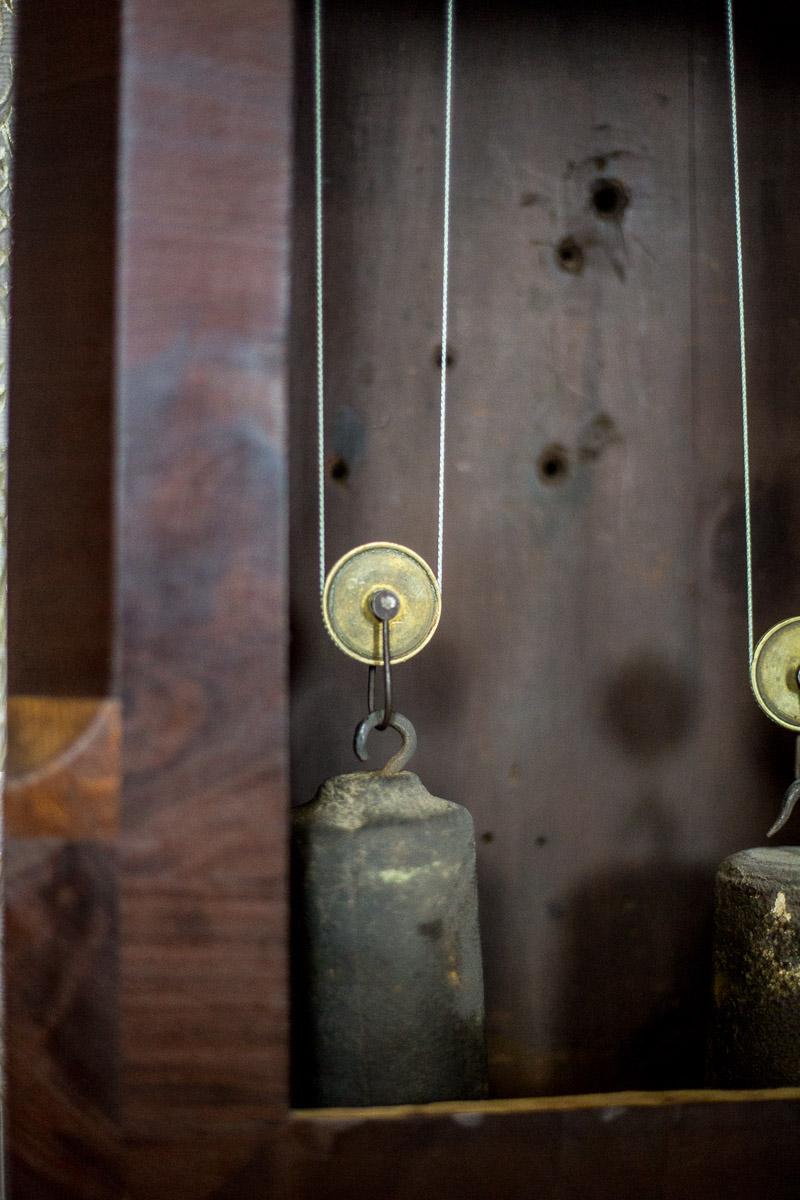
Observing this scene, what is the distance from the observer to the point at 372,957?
994mm

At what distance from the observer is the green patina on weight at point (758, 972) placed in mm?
1055

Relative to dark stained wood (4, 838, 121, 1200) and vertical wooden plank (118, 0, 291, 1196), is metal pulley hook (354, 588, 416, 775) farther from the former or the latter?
dark stained wood (4, 838, 121, 1200)

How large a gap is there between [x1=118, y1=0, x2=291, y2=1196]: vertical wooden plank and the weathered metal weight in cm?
15

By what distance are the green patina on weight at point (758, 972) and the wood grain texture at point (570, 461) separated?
0.25 meters

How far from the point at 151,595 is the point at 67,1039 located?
1.09 ft

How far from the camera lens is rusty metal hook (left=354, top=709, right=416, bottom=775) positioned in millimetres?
1083

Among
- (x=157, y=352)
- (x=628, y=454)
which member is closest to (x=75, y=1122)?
(x=157, y=352)

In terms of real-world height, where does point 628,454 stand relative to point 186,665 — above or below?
above

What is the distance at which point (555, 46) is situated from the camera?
4.56ft

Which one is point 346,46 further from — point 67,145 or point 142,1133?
point 142,1133

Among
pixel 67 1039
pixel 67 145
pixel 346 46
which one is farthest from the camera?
pixel 346 46

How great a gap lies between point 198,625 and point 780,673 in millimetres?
618

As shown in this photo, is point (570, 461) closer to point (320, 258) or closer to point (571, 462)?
point (571, 462)

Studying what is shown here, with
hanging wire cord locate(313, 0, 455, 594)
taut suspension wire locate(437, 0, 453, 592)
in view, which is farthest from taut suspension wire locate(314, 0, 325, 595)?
taut suspension wire locate(437, 0, 453, 592)
